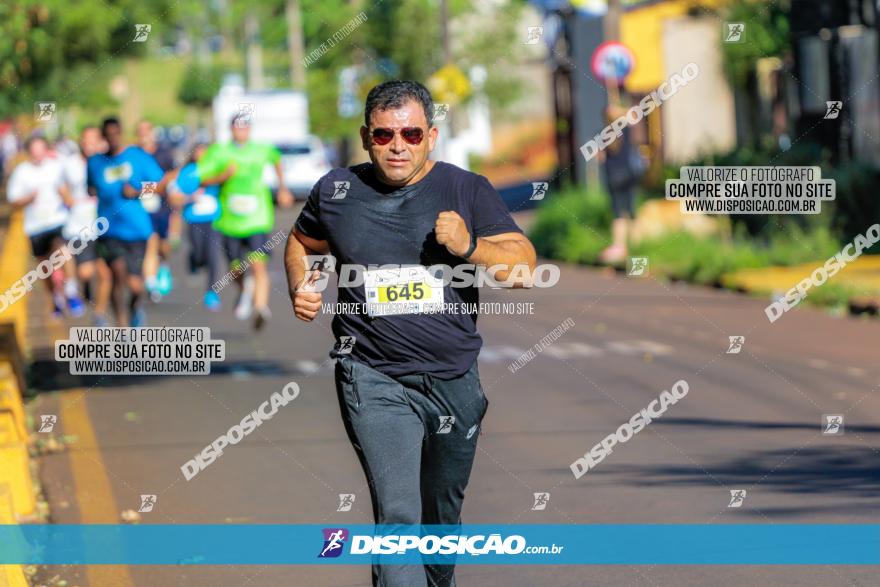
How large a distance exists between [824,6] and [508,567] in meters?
13.7

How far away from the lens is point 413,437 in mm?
5887

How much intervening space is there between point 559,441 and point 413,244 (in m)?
5.29

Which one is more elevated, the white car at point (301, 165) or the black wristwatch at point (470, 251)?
the black wristwatch at point (470, 251)

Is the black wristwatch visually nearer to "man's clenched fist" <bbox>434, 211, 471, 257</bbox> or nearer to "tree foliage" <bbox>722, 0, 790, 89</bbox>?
"man's clenched fist" <bbox>434, 211, 471, 257</bbox>

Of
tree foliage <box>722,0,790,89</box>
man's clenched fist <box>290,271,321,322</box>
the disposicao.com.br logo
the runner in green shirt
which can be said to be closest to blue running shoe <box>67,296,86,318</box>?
the runner in green shirt

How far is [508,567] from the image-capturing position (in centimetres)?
775

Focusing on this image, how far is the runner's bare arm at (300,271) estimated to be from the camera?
5926mm

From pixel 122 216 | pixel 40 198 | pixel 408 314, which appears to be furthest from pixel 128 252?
pixel 408 314

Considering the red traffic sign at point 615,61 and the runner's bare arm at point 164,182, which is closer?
the runner's bare arm at point 164,182

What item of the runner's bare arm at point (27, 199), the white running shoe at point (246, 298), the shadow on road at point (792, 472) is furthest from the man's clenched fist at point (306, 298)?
the runner's bare arm at point (27, 199)

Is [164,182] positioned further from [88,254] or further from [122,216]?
[88,254]

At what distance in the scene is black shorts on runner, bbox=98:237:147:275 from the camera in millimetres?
15602

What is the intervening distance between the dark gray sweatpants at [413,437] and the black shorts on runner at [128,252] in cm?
986

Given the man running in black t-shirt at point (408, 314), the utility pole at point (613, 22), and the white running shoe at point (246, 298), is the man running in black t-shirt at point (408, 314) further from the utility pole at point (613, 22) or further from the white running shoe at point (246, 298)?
Result: the utility pole at point (613, 22)
